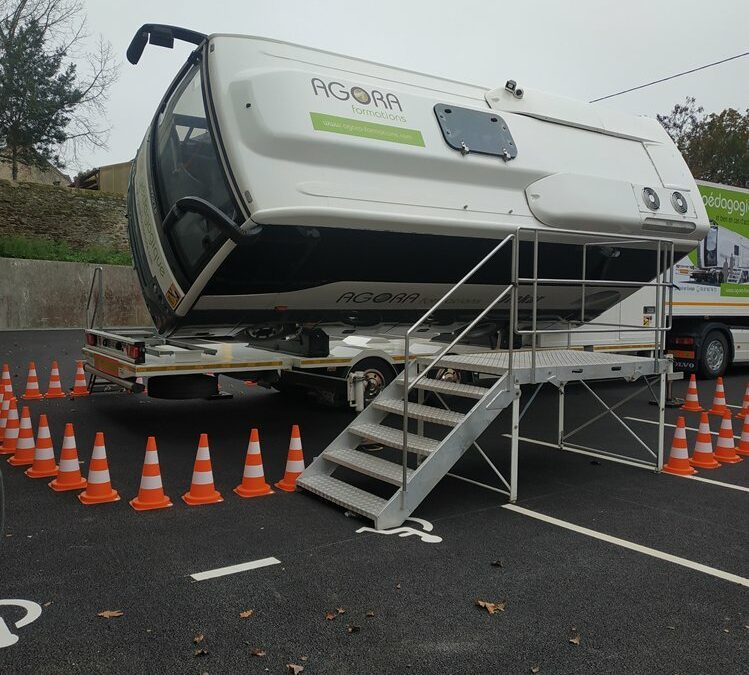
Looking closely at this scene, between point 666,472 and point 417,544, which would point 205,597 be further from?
point 666,472

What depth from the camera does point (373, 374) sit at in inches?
341

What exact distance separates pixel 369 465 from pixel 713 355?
10139 mm

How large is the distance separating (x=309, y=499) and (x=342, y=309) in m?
2.88

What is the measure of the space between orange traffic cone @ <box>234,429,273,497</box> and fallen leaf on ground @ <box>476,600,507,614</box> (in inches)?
96.9

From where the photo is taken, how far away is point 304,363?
8156 millimetres

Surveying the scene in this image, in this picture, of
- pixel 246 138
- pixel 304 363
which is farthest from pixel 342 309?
pixel 246 138

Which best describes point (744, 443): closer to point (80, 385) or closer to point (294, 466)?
point (294, 466)

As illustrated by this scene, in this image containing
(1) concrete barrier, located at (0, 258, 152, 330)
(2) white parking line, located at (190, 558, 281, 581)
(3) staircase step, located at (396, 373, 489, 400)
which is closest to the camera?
(2) white parking line, located at (190, 558, 281, 581)

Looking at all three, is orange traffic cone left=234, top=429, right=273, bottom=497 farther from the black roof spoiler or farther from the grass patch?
the grass patch

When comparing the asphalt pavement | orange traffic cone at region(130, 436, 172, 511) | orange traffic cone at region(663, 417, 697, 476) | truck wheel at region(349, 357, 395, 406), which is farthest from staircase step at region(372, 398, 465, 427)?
orange traffic cone at region(663, 417, 697, 476)

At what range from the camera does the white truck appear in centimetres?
1261

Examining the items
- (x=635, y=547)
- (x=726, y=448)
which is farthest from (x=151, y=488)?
(x=726, y=448)

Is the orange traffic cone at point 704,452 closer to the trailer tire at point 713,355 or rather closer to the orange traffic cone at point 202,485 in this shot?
the orange traffic cone at point 202,485

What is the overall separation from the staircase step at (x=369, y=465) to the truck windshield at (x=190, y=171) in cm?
222
